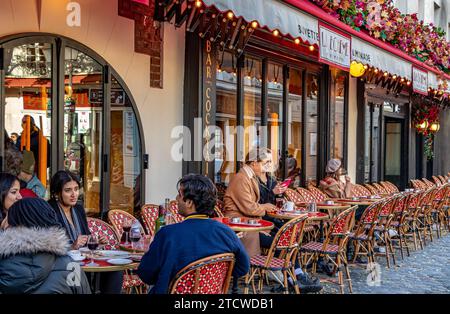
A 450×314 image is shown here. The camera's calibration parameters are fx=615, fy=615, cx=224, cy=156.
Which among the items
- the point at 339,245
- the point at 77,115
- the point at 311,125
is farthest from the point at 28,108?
the point at 311,125

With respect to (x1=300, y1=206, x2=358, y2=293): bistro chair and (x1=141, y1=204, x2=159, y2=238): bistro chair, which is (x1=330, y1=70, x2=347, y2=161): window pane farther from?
(x1=141, y1=204, x2=159, y2=238): bistro chair

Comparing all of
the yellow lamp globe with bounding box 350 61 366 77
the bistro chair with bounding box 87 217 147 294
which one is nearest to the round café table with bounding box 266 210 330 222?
the bistro chair with bounding box 87 217 147 294

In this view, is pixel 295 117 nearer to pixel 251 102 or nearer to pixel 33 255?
pixel 251 102

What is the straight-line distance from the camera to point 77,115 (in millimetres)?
6992

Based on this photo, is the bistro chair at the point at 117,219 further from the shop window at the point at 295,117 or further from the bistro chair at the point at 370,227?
the shop window at the point at 295,117

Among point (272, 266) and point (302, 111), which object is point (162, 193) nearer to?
point (272, 266)

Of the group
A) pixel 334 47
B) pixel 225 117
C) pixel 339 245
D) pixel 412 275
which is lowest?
pixel 412 275

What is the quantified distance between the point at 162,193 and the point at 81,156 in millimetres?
1522

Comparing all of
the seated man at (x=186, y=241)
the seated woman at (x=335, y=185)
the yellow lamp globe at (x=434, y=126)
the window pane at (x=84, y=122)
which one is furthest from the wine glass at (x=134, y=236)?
the yellow lamp globe at (x=434, y=126)

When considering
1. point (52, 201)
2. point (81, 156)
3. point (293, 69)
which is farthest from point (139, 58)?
point (293, 69)

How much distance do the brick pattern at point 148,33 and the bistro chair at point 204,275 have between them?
4278 millimetres

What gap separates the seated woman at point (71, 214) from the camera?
16.9 feet

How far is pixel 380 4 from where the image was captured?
1185cm

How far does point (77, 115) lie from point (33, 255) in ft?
12.1
